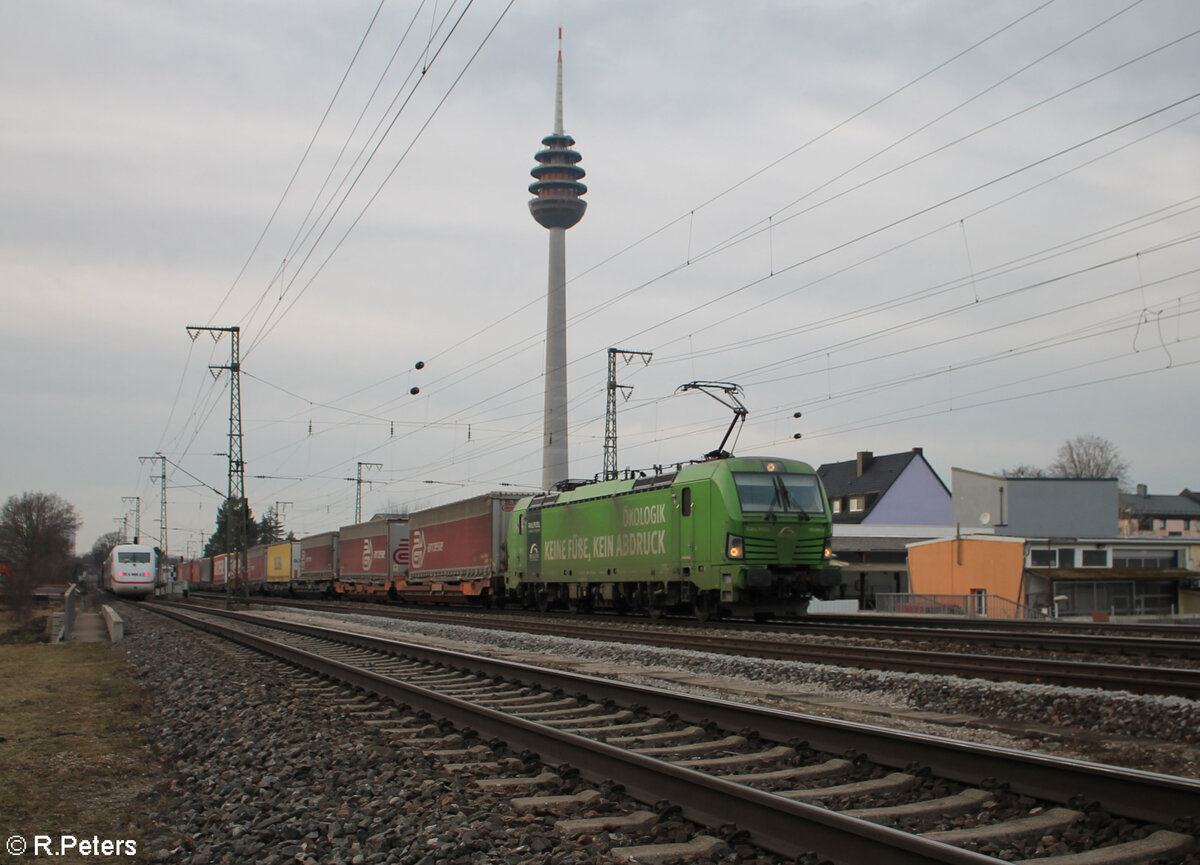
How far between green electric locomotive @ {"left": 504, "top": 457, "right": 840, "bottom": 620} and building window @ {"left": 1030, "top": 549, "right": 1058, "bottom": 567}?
72.8ft

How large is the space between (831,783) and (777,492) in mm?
13390

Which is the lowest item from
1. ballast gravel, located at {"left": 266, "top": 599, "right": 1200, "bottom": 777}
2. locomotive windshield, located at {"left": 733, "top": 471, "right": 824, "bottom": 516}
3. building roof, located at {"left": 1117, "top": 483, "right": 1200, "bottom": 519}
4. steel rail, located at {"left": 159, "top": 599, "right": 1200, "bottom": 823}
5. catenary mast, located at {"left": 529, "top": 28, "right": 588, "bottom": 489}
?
ballast gravel, located at {"left": 266, "top": 599, "right": 1200, "bottom": 777}

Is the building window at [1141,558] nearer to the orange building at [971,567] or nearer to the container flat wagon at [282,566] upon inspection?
the orange building at [971,567]

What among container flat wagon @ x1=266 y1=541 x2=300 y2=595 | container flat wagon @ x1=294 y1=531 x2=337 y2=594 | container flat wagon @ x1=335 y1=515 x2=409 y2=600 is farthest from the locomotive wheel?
container flat wagon @ x1=266 y1=541 x2=300 y2=595

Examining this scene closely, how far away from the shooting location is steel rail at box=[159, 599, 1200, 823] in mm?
4805

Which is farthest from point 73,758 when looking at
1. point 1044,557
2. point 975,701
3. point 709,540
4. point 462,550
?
point 1044,557

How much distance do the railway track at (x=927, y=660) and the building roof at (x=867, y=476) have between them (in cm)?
4859

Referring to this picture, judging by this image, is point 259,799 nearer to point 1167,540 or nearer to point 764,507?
point 764,507

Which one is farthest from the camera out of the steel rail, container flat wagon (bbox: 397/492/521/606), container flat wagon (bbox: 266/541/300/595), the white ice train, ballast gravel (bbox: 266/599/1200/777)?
container flat wagon (bbox: 266/541/300/595)

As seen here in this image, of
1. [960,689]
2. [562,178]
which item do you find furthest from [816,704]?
[562,178]

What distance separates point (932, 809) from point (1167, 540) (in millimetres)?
45794

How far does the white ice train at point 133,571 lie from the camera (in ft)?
181

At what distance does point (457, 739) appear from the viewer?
7.75m

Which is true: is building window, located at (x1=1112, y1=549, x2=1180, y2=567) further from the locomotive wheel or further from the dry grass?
the dry grass
